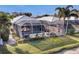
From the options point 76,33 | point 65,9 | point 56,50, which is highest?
point 65,9

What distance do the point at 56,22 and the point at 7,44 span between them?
1.79ft

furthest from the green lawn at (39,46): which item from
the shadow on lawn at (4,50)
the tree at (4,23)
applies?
the tree at (4,23)

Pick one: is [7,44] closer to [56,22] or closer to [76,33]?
[56,22]

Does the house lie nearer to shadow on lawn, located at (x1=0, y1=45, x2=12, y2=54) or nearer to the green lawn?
the green lawn

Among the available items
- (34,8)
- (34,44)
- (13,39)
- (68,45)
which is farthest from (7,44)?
(68,45)

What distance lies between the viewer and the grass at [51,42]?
267 centimetres

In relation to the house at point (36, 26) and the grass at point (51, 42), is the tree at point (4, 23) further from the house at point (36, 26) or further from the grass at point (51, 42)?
the grass at point (51, 42)

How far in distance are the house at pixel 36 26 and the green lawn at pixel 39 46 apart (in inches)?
2.8

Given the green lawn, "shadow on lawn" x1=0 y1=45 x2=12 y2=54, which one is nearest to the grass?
the green lawn

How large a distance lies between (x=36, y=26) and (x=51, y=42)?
0.23m

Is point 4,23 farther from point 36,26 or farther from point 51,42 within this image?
point 51,42

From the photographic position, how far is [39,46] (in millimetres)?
2668

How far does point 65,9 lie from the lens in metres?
2.65

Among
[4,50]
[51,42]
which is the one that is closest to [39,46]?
[51,42]
